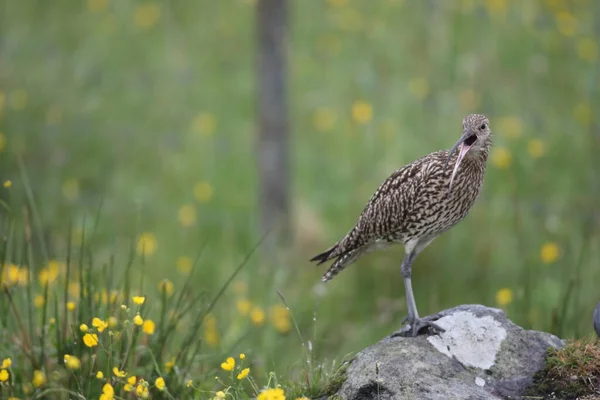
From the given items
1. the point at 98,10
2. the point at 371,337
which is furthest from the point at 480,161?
the point at 98,10

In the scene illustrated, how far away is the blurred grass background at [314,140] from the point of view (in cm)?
634

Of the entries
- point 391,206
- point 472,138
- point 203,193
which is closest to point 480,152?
point 472,138

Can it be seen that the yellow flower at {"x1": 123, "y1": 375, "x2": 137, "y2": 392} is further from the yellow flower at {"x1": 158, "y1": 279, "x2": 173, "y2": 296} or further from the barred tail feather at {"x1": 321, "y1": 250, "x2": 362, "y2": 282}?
the barred tail feather at {"x1": 321, "y1": 250, "x2": 362, "y2": 282}

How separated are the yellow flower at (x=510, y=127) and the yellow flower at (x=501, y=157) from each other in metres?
0.22

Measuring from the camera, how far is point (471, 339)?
11.9 ft

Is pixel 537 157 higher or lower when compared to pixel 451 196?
lower

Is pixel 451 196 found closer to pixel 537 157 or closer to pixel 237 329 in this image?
pixel 237 329

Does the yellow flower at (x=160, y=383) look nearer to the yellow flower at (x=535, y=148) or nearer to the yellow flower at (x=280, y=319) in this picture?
the yellow flower at (x=280, y=319)

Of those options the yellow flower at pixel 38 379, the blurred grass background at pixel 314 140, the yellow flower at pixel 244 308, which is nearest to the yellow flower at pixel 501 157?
the blurred grass background at pixel 314 140

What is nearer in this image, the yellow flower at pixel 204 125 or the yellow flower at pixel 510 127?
the yellow flower at pixel 510 127

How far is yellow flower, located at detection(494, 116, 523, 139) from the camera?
25.7 ft

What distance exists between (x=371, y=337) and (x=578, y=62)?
4846 millimetres

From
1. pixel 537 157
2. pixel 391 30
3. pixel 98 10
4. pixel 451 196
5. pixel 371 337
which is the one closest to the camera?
pixel 451 196

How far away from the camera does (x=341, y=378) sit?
3578mm
